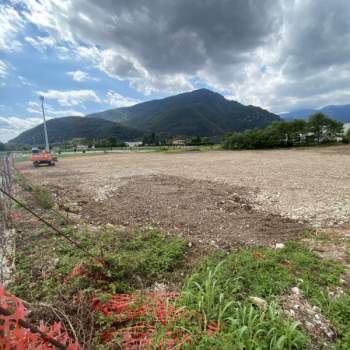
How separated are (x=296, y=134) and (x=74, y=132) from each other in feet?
433

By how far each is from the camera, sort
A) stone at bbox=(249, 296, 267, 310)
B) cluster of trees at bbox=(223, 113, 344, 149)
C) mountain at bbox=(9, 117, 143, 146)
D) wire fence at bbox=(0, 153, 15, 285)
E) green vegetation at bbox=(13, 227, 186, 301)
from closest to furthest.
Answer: stone at bbox=(249, 296, 267, 310)
green vegetation at bbox=(13, 227, 186, 301)
wire fence at bbox=(0, 153, 15, 285)
cluster of trees at bbox=(223, 113, 344, 149)
mountain at bbox=(9, 117, 143, 146)

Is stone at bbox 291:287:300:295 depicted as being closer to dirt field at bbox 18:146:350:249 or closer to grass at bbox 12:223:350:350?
grass at bbox 12:223:350:350

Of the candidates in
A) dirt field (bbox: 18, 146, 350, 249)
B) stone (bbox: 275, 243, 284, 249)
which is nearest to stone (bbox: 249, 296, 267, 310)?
dirt field (bbox: 18, 146, 350, 249)

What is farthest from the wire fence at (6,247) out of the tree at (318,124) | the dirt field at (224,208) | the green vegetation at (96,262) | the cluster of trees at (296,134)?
the tree at (318,124)

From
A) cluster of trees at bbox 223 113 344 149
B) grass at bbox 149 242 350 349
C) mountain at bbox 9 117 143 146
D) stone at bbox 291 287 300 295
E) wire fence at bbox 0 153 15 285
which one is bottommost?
stone at bbox 291 287 300 295

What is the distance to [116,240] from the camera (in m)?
3.71

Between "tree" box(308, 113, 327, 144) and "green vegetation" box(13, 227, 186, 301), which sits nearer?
"green vegetation" box(13, 227, 186, 301)

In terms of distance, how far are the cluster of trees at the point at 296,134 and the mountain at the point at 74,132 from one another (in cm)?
9049

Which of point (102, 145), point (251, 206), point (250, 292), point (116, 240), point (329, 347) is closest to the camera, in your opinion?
point (329, 347)

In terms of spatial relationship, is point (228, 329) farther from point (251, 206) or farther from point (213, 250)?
point (251, 206)

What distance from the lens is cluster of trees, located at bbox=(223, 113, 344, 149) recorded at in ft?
126

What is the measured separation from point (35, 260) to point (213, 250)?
2.80m

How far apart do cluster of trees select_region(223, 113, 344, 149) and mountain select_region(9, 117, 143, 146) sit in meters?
90.5

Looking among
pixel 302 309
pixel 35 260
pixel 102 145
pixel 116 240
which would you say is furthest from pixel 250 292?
pixel 102 145
